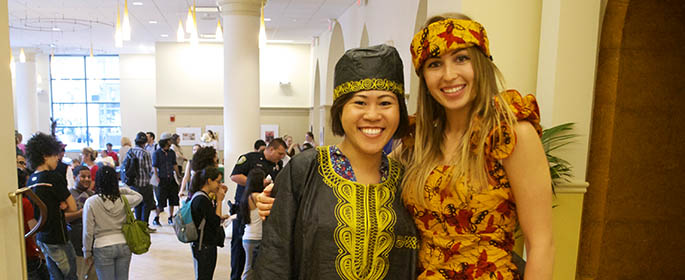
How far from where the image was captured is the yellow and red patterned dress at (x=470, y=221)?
1.56 meters

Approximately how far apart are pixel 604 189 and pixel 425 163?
219 cm

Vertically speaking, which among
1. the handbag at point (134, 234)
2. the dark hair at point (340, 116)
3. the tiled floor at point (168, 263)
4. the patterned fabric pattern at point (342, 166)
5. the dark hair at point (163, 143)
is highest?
the dark hair at point (340, 116)

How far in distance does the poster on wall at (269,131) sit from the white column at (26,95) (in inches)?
320

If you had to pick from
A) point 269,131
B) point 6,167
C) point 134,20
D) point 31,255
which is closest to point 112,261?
point 31,255

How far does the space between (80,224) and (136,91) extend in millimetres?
13899

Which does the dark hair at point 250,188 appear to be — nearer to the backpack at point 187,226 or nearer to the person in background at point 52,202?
the backpack at point 187,226

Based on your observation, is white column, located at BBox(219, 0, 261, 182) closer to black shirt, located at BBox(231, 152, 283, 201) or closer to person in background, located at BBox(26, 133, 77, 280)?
black shirt, located at BBox(231, 152, 283, 201)

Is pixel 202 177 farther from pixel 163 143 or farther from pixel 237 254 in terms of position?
pixel 163 143

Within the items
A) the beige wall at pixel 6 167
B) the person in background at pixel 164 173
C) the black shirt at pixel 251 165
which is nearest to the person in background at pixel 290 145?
the person in background at pixel 164 173

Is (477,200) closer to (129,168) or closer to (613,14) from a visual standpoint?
(613,14)

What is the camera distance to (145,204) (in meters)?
6.98

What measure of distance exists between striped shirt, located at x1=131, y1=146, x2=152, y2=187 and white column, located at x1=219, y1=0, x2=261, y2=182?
4.20ft

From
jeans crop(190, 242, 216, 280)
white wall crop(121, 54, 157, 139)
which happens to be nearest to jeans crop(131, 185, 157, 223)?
jeans crop(190, 242, 216, 280)

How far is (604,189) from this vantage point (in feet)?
10.3
